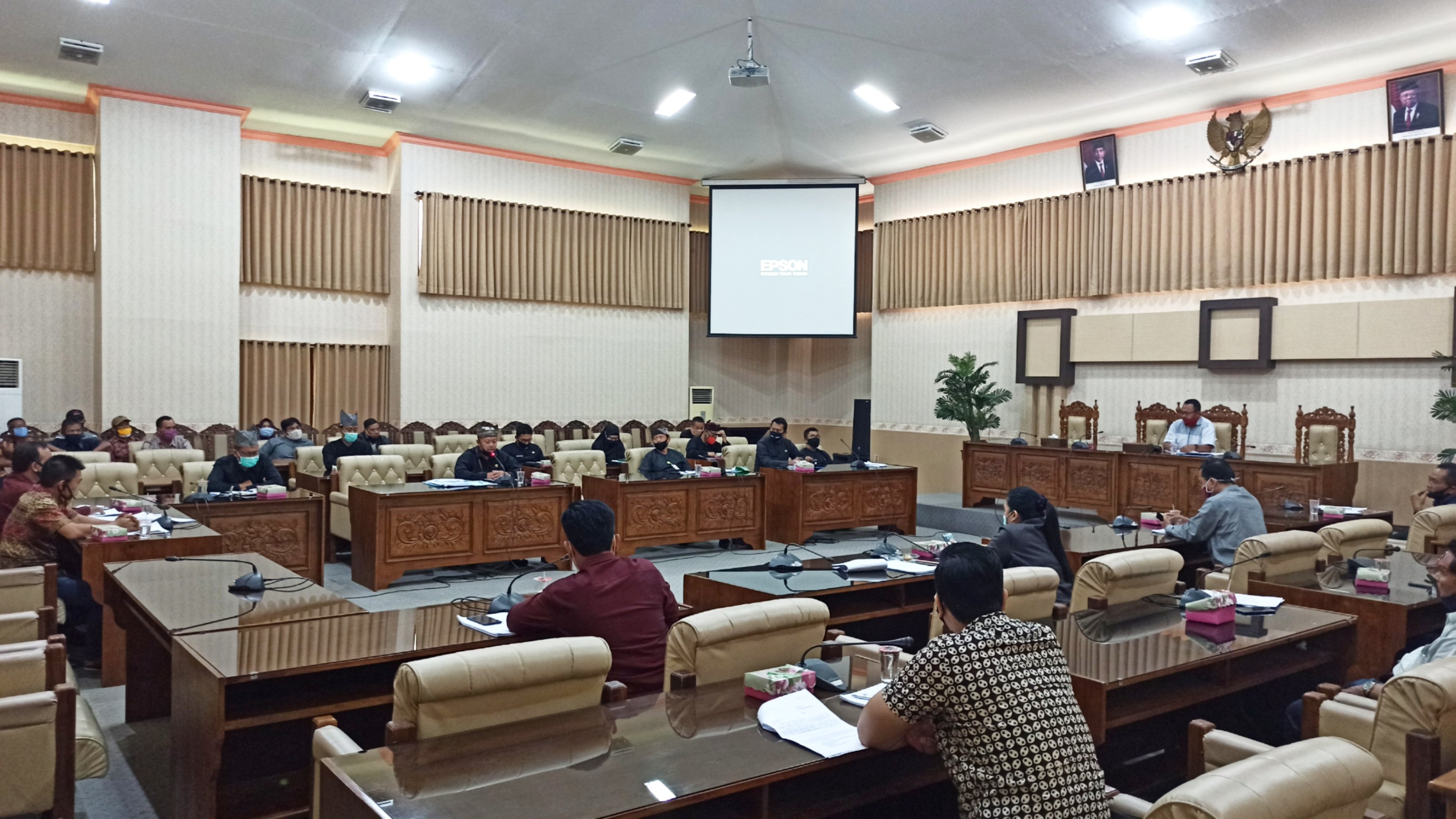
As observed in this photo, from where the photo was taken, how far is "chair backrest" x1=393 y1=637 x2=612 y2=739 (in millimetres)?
2217

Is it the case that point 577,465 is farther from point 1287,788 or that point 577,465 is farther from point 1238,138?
point 1287,788

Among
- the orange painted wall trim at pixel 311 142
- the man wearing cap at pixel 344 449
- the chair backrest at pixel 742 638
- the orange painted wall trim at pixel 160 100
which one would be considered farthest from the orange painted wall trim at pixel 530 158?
the chair backrest at pixel 742 638

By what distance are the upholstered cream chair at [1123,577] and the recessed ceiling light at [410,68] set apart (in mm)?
7855

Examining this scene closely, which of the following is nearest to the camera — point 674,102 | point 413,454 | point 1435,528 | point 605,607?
point 605,607

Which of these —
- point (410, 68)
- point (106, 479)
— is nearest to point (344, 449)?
point (106, 479)

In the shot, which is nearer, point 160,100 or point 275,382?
point 160,100

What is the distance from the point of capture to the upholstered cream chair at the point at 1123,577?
3.97 m

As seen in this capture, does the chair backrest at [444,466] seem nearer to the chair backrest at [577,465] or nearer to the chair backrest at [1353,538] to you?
the chair backrest at [577,465]

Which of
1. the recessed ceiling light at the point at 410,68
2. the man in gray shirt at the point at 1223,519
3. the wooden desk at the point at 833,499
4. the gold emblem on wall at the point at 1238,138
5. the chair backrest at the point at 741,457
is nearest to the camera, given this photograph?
the man in gray shirt at the point at 1223,519

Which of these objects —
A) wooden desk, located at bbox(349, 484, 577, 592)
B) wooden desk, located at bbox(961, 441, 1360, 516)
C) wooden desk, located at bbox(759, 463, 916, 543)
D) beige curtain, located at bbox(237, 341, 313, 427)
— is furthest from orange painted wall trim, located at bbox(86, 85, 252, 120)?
wooden desk, located at bbox(961, 441, 1360, 516)

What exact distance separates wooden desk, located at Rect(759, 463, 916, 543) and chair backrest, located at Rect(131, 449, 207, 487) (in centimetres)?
492

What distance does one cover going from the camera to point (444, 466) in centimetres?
854

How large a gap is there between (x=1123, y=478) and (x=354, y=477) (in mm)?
7090

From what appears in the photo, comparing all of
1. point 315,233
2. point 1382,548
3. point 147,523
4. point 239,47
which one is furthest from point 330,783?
point 315,233
